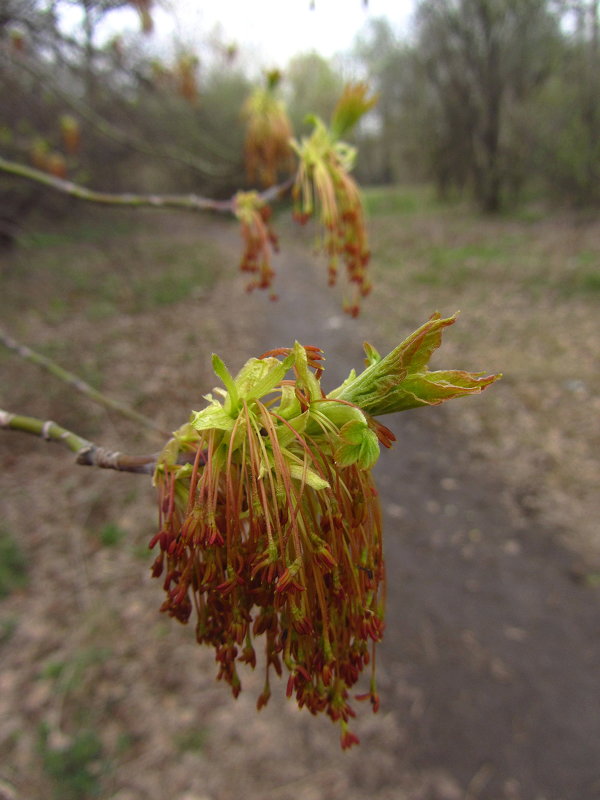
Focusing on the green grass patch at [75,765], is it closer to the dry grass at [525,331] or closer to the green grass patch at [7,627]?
the green grass patch at [7,627]

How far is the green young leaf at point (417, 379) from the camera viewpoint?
77cm

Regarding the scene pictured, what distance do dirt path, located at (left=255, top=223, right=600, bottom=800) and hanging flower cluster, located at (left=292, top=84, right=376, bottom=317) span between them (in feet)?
9.16

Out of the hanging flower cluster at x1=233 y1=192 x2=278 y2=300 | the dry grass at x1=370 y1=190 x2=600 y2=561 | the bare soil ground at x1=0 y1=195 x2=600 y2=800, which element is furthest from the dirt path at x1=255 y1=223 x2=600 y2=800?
the hanging flower cluster at x1=233 y1=192 x2=278 y2=300

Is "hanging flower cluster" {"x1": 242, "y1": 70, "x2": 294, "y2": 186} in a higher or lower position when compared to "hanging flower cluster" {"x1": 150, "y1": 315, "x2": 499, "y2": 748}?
higher

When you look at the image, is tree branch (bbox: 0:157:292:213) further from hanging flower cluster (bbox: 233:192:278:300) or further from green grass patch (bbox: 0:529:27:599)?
green grass patch (bbox: 0:529:27:599)

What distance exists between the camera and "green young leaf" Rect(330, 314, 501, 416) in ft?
2.54

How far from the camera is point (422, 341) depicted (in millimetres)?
783

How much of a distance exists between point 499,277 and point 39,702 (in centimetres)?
1023

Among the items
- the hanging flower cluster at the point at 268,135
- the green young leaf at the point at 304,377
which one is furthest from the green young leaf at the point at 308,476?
the hanging flower cluster at the point at 268,135

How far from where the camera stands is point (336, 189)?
2.09 metres

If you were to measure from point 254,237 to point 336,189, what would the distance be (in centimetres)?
39

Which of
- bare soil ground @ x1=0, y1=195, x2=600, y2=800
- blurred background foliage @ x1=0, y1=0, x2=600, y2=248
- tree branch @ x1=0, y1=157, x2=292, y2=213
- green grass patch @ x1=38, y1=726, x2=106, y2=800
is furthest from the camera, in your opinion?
blurred background foliage @ x1=0, y1=0, x2=600, y2=248

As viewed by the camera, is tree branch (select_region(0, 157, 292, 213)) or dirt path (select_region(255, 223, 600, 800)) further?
dirt path (select_region(255, 223, 600, 800))

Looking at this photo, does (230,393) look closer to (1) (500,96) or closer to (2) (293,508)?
(2) (293,508)
